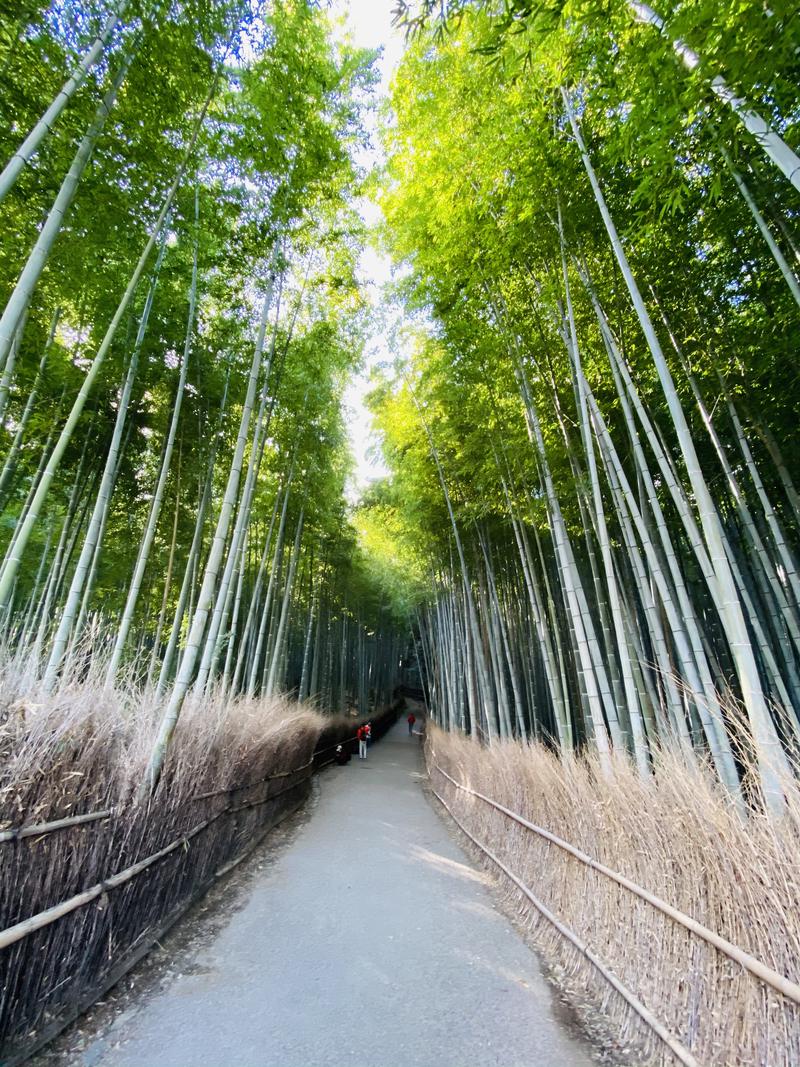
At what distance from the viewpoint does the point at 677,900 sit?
1631 mm

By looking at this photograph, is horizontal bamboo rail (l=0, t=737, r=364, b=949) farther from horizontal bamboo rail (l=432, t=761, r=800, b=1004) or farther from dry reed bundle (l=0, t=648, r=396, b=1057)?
horizontal bamboo rail (l=432, t=761, r=800, b=1004)

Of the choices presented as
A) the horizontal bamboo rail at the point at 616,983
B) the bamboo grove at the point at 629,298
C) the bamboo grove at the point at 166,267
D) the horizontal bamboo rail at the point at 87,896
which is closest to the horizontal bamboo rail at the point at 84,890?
the horizontal bamboo rail at the point at 87,896

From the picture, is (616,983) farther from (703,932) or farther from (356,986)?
(356,986)

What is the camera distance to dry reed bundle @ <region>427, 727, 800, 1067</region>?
4.01ft

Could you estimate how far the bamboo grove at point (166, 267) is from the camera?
8.22 feet

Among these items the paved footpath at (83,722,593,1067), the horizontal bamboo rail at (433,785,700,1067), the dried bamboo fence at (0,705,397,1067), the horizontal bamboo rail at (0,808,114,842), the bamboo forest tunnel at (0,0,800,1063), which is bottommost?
the paved footpath at (83,722,593,1067)

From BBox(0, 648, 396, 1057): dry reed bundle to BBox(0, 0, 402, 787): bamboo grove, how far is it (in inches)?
7.1

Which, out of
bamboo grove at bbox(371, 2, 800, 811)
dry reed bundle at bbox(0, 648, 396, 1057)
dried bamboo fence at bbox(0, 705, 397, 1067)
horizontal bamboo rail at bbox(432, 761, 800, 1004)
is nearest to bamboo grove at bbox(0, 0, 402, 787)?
dry reed bundle at bbox(0, 648, 396, 1057)

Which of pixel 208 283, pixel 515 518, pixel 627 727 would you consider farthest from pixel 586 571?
pixel 208 283

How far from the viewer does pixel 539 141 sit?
3.14 m

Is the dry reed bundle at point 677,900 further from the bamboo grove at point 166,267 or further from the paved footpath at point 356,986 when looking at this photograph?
the bamboo grove at point 166,267

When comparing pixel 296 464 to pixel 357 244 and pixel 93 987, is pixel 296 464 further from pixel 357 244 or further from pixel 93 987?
pixel 93 987

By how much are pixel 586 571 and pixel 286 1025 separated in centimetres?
618

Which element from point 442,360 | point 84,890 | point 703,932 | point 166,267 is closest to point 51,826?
point 84,890
